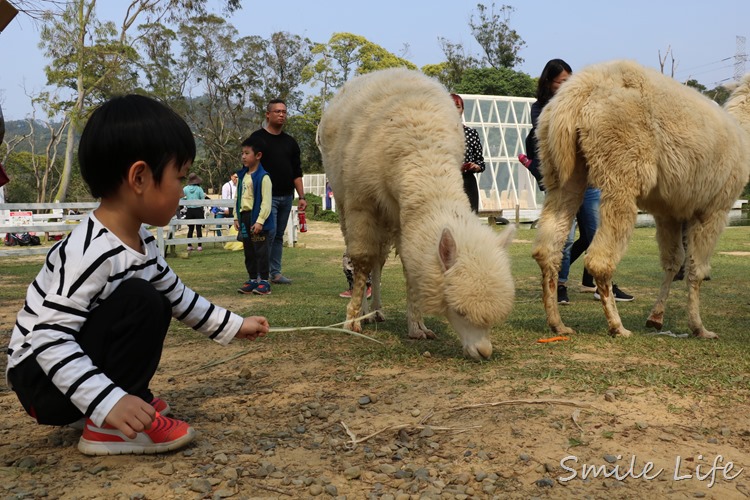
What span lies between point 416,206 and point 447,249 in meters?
0.55

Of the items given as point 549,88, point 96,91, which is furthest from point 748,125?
point 96,91

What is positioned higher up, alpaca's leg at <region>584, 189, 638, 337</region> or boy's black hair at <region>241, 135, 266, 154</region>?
boy's black hair at <region>241, 135, 266, 154</region>

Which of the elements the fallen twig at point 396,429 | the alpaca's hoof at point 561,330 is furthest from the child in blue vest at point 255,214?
the fallen twig at point 396,429

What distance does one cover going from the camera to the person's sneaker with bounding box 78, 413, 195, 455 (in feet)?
9.00

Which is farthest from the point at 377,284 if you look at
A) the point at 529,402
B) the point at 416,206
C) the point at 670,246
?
the point at 529,402

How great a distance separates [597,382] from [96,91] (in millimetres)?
37604

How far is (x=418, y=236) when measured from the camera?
466cm

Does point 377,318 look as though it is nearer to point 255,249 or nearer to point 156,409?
point 255,249

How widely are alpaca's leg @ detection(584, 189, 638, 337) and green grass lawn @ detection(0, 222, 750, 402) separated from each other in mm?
261

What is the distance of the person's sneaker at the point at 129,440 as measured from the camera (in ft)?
9.00

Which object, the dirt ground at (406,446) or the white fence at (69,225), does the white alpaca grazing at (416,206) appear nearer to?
the dirt ground at (406,446)

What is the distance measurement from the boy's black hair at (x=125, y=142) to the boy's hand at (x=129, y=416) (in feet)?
2.77

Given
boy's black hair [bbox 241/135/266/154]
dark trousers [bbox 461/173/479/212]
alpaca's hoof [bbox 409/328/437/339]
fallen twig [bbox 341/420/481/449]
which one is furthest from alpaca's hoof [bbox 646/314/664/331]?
boy's black hair [bbox 241/135/266/154]

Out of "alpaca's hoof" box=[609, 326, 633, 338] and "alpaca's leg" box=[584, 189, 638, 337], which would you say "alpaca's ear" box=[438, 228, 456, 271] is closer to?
"alpaca's leg" box=[584, 189, 638, 337]
